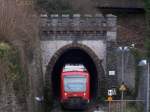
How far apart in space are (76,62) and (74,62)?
0.16m

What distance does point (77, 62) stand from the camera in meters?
51.5

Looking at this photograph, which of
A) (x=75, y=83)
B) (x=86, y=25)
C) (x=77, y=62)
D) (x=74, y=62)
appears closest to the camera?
(x=75, y=83)

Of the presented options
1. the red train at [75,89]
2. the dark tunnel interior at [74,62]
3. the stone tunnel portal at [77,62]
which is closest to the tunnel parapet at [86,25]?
the stone tunnel portal at [77,62]

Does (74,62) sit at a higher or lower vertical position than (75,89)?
higher

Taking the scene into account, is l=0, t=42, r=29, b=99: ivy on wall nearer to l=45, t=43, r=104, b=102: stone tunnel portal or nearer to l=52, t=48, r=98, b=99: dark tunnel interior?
l=45, t=43, r=104, b=102: stone tunnel portal

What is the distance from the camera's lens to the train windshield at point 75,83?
142 feet

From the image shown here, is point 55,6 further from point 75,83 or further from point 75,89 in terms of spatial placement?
point 75,89

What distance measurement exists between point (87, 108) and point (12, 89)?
1801 cm

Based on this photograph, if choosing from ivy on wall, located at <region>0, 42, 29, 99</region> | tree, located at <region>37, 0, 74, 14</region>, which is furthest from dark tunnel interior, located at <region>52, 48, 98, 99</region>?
ivy on wall, located at <region>0, 42, 29, 99</region>

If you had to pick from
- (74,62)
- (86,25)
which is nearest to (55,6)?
(86,25)

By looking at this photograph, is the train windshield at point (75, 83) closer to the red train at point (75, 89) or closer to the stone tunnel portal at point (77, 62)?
the red train at point (75, 89)

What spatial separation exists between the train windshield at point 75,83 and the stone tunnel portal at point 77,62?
226 centimetres

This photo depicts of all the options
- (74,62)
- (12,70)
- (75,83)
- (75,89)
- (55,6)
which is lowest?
(75,89)

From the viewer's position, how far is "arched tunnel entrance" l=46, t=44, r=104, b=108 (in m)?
45.7
